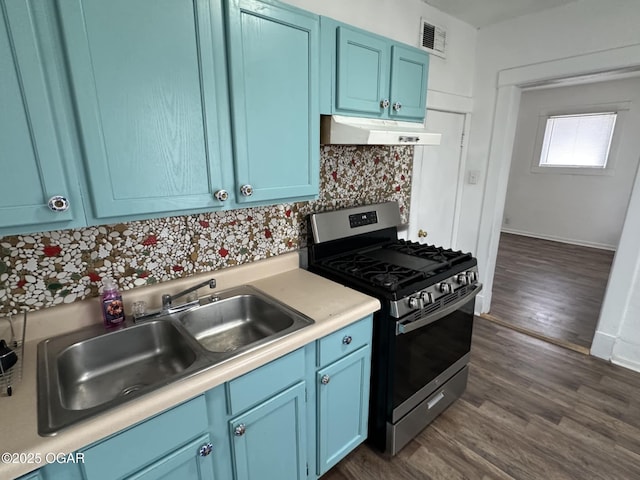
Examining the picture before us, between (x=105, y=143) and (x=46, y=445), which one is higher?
(x=105, y=143)

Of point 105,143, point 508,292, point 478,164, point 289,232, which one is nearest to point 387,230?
point 289,232

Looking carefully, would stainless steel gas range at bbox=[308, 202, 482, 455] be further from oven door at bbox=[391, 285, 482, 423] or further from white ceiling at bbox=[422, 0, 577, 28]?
white ceiling at bbox=[422, 0, 577, 28]

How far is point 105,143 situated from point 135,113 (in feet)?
0.42

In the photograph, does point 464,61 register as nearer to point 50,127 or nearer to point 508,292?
point 508,292

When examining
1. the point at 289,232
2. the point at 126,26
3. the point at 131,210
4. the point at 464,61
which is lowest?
the point at 289,232

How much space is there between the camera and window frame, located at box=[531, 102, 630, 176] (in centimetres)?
487

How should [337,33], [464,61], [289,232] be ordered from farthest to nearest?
[464,61] < [289,232] < [337,33]

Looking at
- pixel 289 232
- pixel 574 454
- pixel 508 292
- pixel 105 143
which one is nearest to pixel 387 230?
pixel 289 232

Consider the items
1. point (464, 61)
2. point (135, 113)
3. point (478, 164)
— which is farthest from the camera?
point (478, 164)

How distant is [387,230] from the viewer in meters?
2.39

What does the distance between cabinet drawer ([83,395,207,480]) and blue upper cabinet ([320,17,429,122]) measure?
1311 millimetres

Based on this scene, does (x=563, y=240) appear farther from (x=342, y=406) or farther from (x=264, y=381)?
(x=264, y=381)

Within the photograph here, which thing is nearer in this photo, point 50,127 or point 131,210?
point 50,127

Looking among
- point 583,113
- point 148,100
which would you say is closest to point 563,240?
point 583,113
